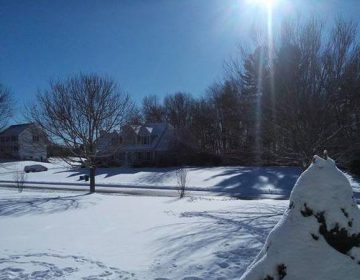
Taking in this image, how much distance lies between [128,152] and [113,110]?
110 ft

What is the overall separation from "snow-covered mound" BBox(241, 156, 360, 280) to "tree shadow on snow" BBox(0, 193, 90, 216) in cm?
1317

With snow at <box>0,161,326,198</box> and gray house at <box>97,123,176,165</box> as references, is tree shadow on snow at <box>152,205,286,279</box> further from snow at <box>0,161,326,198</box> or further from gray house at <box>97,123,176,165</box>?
gray house at <box>97,123,176,165</box>

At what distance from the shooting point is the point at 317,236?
3062 mm

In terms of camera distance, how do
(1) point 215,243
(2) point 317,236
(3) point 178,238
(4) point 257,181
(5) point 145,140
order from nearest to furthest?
(2) point 317,236 → (1) point 215,243 → (3) point 178,238 → (4) point 257,181 → (5) point 145,140

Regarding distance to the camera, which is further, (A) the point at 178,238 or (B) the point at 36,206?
(B) the point at 36,206

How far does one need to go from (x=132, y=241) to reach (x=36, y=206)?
8.65 meters

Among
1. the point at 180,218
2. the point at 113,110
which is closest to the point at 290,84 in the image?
the point at 180,218

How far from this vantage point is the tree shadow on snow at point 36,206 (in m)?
15.4

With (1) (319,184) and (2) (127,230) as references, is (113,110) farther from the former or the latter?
(1) (319,184)

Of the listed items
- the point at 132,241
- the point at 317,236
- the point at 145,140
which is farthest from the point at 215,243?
the point at 145,140

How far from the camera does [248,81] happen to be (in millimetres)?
13828

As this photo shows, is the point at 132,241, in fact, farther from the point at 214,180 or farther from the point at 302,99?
the point at 214,180

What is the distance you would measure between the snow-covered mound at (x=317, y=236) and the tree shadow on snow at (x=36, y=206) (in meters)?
13.2

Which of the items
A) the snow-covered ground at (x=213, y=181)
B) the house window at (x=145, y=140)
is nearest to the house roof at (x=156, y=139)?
the house window at (x=145, y=140)
